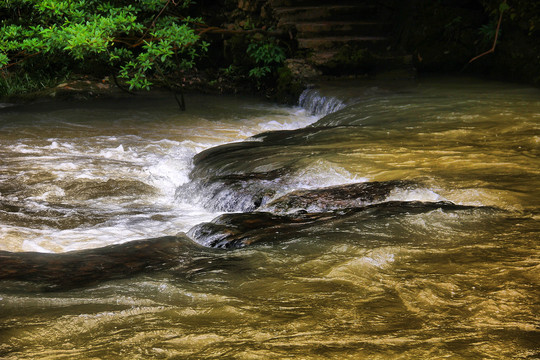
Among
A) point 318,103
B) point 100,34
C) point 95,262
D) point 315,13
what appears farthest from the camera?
point 315,13

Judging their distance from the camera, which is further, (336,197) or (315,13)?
(315,13)

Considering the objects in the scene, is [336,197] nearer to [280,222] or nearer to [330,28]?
[280,222]

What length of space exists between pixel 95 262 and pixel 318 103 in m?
7.55

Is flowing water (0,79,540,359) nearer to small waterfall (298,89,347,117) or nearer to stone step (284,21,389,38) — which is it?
small waterfall (298,89,347,117)

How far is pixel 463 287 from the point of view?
104 inches

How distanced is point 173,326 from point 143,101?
10.3 m

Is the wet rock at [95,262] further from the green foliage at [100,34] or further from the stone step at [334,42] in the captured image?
the stone step at [334,42]

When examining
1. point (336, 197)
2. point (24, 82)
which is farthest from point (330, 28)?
point (336, 197)

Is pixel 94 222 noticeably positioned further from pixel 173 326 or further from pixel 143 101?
Answer: pixel 143 101

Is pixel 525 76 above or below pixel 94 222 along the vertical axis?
above

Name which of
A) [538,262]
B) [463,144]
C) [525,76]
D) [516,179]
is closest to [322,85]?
[525,76]

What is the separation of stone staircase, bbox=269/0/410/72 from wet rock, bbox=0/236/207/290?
8651 mm

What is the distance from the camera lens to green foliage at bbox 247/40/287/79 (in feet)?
39.7

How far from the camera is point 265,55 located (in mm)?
12156
